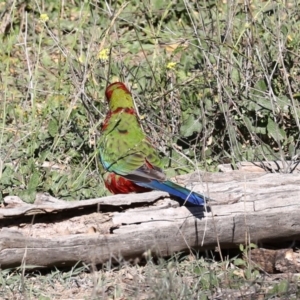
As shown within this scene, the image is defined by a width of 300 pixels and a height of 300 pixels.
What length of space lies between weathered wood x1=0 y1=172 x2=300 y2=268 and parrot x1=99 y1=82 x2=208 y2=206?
19cm

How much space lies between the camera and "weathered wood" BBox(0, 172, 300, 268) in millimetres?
4094

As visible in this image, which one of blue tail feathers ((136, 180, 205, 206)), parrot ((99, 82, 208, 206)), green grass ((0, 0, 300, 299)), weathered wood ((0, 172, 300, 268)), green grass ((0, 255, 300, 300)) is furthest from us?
green grass ((0, 0, 300, 299))

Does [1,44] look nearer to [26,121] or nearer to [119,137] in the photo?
[26,121]

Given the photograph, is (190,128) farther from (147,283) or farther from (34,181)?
(147,283)

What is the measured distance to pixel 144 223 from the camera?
419 cm

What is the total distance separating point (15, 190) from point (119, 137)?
2.26 feet

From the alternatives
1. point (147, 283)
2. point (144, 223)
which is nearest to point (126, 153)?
point (144, 223)

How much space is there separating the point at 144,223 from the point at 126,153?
0.82 metres

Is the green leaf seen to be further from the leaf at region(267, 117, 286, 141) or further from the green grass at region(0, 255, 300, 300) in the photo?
the leaf at region(267, 117, 286, 141)

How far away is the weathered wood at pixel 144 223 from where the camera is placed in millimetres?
4094

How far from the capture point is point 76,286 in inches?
167

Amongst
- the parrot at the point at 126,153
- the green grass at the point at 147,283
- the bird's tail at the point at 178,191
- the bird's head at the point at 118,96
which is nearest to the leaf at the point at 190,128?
the parrot at the point at 126,153

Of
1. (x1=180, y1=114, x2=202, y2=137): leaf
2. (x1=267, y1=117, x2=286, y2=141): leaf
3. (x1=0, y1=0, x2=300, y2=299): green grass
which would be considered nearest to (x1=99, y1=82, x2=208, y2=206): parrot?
(x1=0, y1=0, x2=300, y2=299): green grass

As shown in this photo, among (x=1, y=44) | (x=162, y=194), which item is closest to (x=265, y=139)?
(x=162, y=194)
